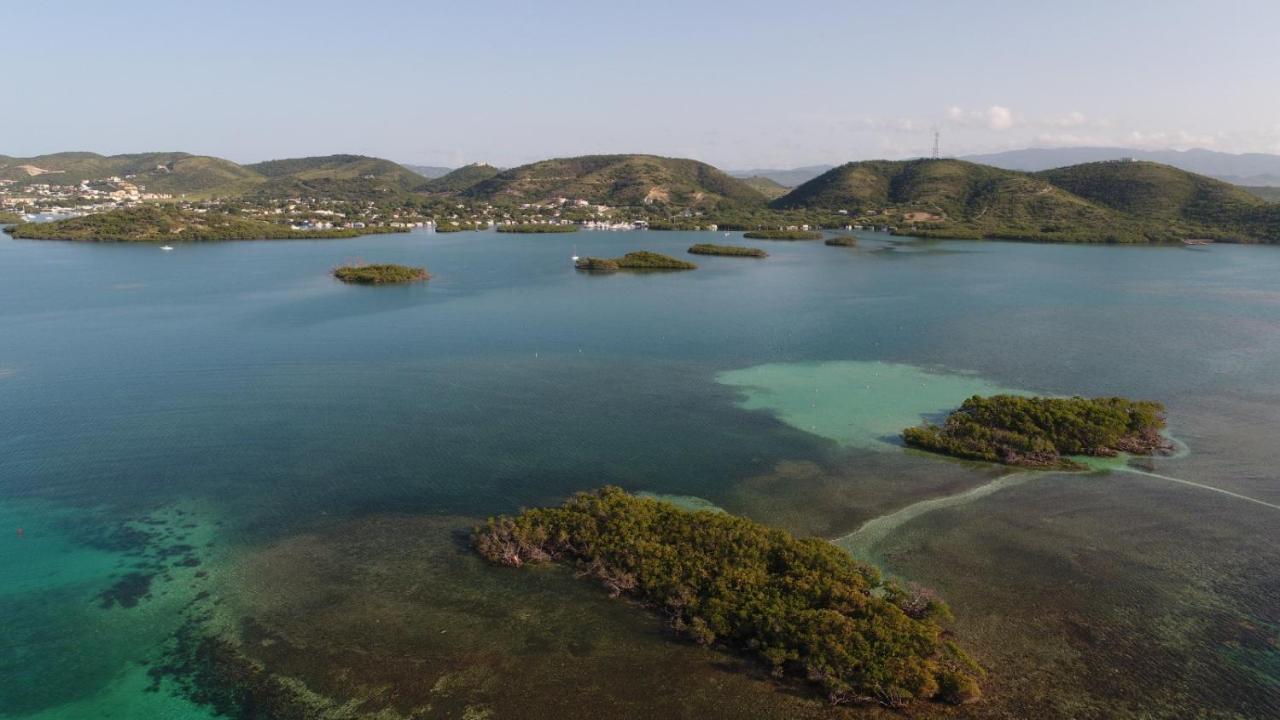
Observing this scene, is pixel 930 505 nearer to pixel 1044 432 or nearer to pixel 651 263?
pixel 1044 432

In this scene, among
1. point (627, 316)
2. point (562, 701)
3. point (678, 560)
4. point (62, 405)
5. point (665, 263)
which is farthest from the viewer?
point (665, 263)

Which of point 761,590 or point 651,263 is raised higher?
point 651,263

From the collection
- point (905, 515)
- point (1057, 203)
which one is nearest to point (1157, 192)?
point (1057, 203)

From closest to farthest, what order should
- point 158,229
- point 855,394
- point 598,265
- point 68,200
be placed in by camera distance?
1. point 855,394
2. point 598,265
3. point 158,229
4. point 68,200

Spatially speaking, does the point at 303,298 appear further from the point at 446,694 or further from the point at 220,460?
the point at 446,694

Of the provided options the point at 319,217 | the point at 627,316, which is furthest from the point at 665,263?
the point at 319,217

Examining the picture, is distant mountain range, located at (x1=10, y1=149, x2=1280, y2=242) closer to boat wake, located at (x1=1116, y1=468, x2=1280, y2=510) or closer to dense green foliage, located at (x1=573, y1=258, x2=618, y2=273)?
dense green foliage, located at (x1=573, y1=258, x2=618, y2=273)
